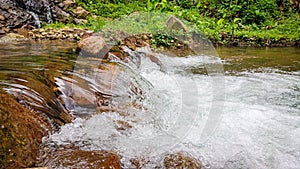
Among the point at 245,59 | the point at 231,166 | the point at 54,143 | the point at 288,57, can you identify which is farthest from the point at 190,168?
the point at 288,57

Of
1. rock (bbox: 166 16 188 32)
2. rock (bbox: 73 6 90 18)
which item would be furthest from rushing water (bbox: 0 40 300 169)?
rock (bbox: 73 6 90 18)

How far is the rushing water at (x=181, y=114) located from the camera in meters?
2.62

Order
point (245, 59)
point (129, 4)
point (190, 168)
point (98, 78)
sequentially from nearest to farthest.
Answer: point (190, 168)
point (98, 78)
point (245, 59)
point (129, 4)

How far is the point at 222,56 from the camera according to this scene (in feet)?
26.3

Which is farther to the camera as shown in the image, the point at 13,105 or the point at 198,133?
the point at 198,133

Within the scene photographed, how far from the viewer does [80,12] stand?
11266mm

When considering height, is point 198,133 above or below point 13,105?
below

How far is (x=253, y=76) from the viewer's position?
5516 millimetres

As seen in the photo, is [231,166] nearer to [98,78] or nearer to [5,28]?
[98,78]

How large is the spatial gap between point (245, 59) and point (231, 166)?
554cm

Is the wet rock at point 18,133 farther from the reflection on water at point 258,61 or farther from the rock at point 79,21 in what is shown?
the rock at point 79,21

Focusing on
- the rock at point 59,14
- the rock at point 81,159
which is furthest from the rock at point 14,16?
the rock at point 81,159

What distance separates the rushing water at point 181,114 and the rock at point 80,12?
6.38 metres

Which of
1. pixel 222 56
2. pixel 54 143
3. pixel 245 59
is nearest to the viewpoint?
pixel 54 143
